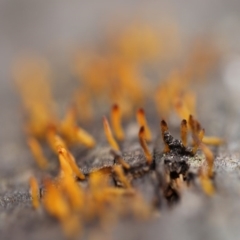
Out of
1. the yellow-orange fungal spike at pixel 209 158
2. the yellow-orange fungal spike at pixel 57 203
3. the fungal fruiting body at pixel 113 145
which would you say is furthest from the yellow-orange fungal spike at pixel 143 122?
the yellow-orange fungal spike at pixel 57 203

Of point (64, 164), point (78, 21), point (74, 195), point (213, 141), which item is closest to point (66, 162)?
point (64, 164)

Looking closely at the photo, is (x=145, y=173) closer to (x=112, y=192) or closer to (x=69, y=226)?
(x=112, y=192)

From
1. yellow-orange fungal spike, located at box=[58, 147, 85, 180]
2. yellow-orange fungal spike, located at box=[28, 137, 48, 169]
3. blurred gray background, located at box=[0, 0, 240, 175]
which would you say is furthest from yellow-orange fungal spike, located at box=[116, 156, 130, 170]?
blurred gray background, located at box=[0, 0, 240, 175]

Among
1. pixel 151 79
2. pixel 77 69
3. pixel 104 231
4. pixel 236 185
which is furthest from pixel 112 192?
pixel 77 69

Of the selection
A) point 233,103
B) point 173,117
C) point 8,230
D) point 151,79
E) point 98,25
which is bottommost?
point 8,230

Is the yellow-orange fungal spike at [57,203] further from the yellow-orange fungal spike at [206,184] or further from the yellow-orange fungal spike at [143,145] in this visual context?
the yellow-orange fungal spike at [206,184]
